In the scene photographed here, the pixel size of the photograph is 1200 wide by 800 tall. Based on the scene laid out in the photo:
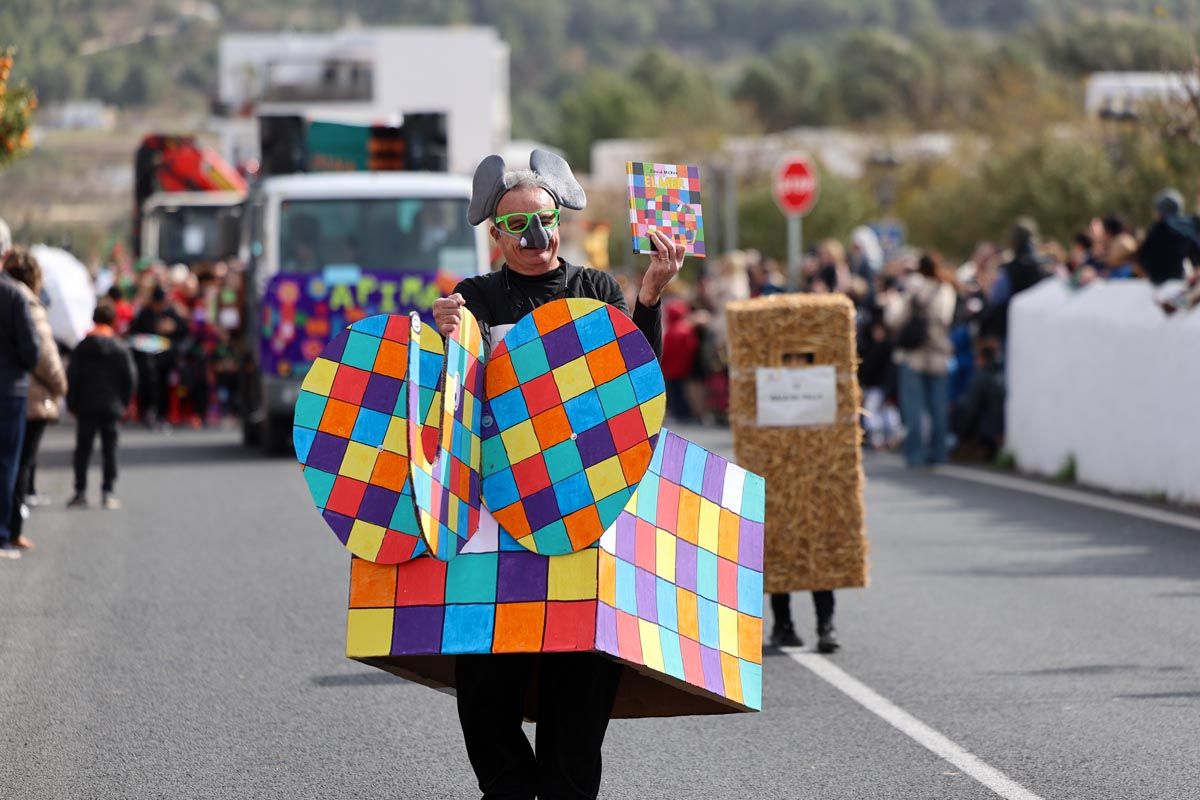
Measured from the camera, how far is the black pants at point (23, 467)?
13570 millimetres

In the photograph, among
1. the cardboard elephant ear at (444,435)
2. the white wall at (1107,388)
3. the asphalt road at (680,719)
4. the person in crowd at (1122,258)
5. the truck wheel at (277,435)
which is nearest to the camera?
the cardboard elephant ear at (444,435)

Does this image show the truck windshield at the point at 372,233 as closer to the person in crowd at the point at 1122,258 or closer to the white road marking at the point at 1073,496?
the white road marking at the point at 1073,496

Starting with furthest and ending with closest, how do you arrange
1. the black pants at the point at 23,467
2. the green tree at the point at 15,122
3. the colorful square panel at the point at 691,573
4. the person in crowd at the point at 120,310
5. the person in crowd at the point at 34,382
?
the person in crowd at the point at 120,310 → the green tree at the point at 15,122 → the black pants at the point at 23,467 → the person in crowd at the point at 34,382 → the colorful square panel at the point at 691,573

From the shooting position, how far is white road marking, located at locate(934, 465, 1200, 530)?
14500 mm

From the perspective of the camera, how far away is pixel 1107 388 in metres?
16.7

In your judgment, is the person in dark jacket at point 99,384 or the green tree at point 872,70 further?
the green tree at point 872,70

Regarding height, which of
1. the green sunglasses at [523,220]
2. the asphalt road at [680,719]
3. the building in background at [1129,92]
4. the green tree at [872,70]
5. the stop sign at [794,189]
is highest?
the green tree at [872,70]

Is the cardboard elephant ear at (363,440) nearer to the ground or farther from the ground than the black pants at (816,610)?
farther from the ground

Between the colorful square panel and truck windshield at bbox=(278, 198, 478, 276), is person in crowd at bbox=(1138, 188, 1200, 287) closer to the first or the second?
truck windshield at bbox=(278, 198, 478, 276)

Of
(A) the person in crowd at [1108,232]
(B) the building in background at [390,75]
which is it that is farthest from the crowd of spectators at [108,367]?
(B) the building in background at [390,75]

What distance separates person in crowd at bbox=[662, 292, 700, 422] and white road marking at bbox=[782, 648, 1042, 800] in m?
15.8

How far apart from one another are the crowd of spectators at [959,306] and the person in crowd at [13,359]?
26.3 feet

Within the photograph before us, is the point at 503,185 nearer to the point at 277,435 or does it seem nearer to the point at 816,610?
the point at 816,610

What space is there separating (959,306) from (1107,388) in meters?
3.92
